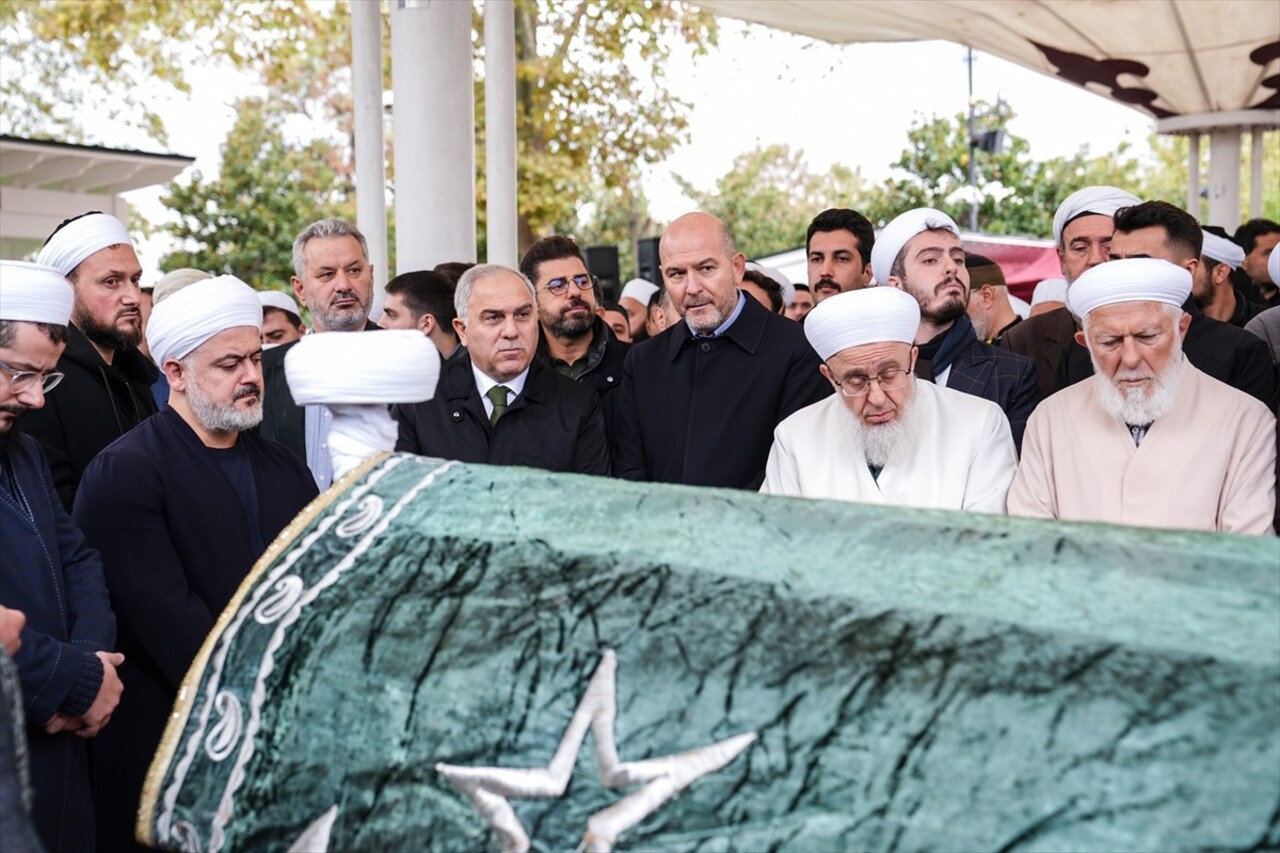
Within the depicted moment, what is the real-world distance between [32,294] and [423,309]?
2.70m

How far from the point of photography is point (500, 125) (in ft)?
34.4

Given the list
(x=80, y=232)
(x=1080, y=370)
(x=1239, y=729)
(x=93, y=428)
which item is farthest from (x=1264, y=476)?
(x=80, y=232)

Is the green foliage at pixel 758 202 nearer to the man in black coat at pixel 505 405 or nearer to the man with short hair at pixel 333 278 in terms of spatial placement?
the man with short hair at pixel 333 278

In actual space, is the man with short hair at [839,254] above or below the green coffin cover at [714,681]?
above

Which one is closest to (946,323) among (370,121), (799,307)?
(799,307)

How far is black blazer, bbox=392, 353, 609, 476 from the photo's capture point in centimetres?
392

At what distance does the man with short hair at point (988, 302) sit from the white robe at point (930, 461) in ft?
5.60

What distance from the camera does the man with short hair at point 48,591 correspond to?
2.51m

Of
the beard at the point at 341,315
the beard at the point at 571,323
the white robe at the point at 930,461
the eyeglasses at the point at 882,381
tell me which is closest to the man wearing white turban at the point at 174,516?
the white robe at the point at 930,461

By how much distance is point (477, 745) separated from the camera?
1.74m

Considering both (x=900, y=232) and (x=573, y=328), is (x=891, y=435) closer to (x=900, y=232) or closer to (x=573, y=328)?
(x=900, y=232)

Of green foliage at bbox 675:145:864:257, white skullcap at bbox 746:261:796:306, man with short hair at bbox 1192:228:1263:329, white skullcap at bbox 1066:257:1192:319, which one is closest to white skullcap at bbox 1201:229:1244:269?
man with short hair at bbox 1192:228:1263:329

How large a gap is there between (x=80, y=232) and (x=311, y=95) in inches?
1020

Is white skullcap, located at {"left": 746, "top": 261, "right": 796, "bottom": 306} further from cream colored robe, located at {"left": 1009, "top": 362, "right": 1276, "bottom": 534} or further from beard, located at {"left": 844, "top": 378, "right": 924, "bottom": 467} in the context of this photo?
cream colored robe, located at {"left": 1009, "top": 362, "right": 1276, "bottom": 534}
